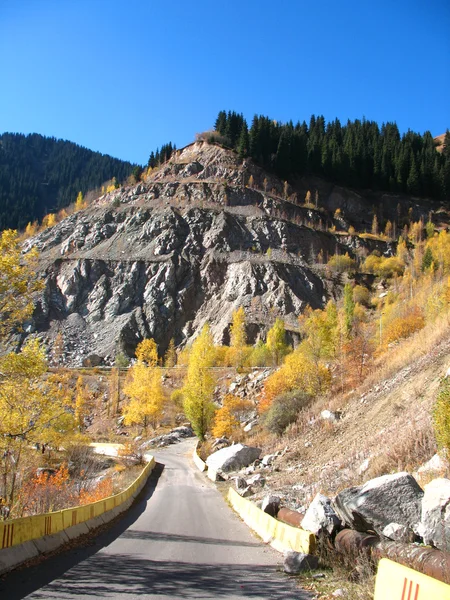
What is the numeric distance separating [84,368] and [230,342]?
24.4 m

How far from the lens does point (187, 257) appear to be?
8956cm

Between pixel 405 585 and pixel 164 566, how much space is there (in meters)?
6.35

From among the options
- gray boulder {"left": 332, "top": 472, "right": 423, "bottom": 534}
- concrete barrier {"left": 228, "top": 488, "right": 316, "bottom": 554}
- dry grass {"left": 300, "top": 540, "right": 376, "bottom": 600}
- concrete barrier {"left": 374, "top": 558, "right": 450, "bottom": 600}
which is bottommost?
concrete barrier {"left": 228, "top": 488, "right": 316, "bottom": 554}

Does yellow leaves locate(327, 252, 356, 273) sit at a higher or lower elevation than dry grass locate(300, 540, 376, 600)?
higher

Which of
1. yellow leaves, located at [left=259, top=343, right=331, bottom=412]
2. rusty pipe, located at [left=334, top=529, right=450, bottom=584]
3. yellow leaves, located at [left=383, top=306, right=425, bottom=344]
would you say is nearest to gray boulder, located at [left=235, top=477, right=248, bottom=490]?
rusty pipe, located at [left=334, top=529, right=450, bottom=584]

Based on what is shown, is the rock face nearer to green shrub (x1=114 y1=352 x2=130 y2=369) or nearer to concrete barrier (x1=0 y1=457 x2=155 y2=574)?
green shrub (x1=114 y1=352 x2=130 y2=369)

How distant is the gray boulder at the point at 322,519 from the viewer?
8688mm

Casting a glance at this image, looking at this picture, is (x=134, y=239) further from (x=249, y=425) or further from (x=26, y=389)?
(x=26, y=389)

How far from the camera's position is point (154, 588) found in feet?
23.0

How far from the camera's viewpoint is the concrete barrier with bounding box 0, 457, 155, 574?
794cm

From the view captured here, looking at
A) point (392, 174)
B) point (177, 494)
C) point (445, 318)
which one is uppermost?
point (392, 174)

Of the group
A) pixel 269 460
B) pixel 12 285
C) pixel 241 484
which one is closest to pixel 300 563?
pixel 12 285

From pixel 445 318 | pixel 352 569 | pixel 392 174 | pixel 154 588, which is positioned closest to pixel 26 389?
pixel 154 588

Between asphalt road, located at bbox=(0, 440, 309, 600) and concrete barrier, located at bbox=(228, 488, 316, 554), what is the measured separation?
280 millimetres
